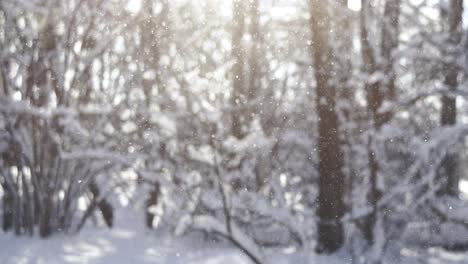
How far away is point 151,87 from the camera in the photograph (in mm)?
9859

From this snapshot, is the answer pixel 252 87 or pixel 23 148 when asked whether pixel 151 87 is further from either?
pixel 23 148

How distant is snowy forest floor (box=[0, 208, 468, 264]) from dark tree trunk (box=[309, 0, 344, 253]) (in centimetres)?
35

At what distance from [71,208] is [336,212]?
3.36 metres

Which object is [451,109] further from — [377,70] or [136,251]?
[136,251]

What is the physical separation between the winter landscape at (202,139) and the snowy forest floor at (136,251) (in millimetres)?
32

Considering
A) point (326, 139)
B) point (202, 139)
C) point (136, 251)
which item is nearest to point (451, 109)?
point (326, 139)

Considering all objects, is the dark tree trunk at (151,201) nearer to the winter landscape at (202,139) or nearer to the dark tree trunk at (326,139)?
the winter landscape at (202,139)

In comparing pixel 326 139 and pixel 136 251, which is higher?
pixel 326 139

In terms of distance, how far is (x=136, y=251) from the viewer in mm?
6141

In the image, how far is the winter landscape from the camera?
15.5ft

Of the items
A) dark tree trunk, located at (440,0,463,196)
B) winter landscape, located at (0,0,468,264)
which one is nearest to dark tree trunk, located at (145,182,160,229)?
winter landscape, located at (0,0,468,264)

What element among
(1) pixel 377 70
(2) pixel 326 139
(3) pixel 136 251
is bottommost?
(3) pixel 136 251

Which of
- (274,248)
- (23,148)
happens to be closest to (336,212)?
(274,248)

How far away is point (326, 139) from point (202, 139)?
1.84 meters
